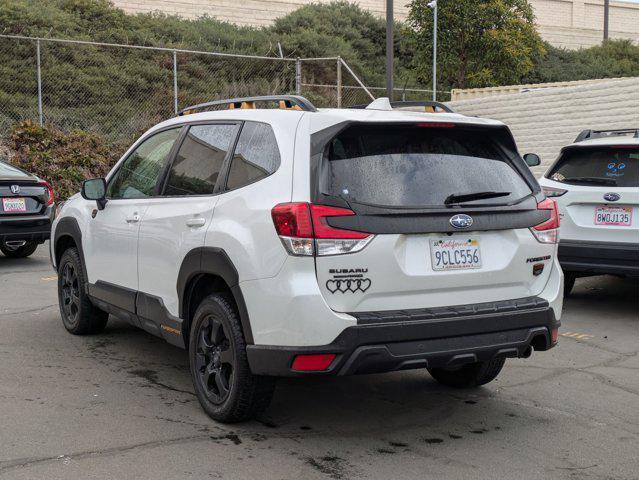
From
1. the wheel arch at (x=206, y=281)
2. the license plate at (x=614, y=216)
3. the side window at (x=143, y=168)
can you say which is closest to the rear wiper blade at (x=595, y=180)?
the license plate at (x=614, y=216)

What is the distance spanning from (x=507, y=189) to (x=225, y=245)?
1.60 metres

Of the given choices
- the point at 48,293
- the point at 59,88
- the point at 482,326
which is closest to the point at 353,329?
the point at 482,326

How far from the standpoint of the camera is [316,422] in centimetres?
485

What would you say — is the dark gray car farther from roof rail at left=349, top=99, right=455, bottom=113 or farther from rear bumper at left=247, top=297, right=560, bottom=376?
rear bumper at left=247, top=297, right=560, bottom=376

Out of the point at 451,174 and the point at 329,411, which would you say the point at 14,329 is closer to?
the point at 329,411

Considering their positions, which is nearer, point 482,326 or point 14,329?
point 482,326

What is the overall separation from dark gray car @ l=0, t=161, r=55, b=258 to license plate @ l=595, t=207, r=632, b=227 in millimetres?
6747

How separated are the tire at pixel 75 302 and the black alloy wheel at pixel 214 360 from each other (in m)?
2.09

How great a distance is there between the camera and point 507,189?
473cm

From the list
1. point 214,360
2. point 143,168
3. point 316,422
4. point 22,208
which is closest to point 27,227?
point 22,208

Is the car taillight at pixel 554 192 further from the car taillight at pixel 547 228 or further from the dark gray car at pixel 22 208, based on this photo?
the dark gray car at pixel 22 208

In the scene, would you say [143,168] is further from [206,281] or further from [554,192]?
[554,192]

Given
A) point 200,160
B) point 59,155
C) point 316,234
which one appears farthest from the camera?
point 59,155

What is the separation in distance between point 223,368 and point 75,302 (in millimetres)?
2657
